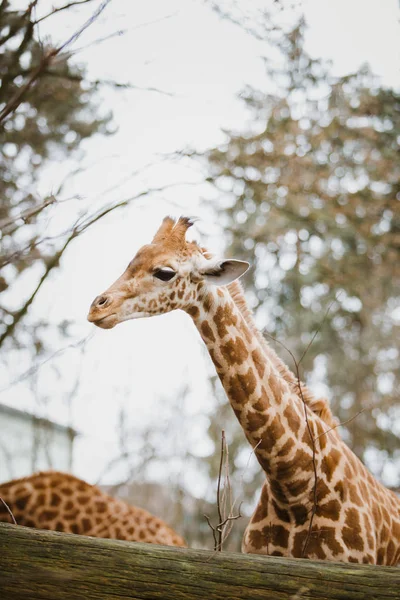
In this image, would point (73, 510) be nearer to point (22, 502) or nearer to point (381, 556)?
point (22, 502)

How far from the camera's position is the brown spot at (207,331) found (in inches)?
136

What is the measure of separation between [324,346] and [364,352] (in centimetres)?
96

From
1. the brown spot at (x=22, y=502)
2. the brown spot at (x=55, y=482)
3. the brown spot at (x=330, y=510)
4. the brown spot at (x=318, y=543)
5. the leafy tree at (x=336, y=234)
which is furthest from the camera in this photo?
the leafy tree at (x=336, y=234)

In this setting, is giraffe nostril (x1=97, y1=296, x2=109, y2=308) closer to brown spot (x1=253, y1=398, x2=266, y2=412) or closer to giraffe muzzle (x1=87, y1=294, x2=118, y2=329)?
giraffe muzzle (x1=87, y1=294, x2=118, y2=329)

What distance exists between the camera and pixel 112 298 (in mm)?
3119

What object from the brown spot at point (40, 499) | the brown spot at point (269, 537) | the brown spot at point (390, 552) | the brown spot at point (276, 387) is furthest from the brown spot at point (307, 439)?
the brown spot at point (40, 499)

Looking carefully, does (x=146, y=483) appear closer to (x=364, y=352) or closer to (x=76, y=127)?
(x=364, y=352)

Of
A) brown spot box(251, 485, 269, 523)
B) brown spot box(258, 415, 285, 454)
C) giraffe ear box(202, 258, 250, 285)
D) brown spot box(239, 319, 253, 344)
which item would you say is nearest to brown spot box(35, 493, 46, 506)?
brown spot box(251, 485, 269, 523)

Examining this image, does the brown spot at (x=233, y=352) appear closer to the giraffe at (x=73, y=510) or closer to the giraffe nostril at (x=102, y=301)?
the giraffe nostril at (x=102, y=301)

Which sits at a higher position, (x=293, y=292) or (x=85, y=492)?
(x=293, y=292)

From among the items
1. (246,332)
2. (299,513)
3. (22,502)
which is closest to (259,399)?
(246,332)

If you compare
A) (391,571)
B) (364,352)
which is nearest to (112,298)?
(391,571)

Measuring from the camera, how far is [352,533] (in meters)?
3.32

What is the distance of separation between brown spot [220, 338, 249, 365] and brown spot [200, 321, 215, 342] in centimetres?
7
